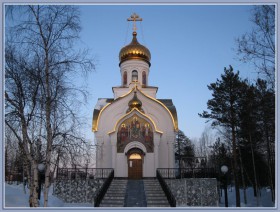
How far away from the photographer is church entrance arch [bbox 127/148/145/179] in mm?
17125

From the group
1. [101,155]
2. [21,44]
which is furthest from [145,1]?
[101,155]

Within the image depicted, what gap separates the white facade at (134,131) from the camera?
669 inches

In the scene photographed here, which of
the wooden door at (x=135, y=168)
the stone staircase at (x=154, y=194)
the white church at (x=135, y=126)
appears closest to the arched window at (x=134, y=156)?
the white church at (x=135, y=126)

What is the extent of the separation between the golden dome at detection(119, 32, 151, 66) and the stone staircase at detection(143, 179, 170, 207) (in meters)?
10.1

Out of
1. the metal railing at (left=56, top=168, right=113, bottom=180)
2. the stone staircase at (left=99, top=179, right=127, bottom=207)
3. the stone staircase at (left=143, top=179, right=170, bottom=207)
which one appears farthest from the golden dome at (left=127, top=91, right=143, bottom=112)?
the stone staircase at (left=143, top=179, right=170, bottom=207)

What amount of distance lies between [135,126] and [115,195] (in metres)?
5.19

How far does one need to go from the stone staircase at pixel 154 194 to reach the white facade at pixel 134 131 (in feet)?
6.80

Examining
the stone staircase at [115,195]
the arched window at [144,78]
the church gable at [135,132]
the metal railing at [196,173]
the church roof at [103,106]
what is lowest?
the stone staircase at [115,195]

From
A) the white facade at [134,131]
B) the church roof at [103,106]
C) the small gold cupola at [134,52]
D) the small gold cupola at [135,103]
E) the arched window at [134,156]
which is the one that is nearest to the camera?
the white facade at [134,131]

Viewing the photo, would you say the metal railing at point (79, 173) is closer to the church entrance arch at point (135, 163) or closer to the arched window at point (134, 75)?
the church entrance arch at point (135, 163)

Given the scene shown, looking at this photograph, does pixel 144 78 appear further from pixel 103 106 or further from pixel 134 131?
pixel 134 131

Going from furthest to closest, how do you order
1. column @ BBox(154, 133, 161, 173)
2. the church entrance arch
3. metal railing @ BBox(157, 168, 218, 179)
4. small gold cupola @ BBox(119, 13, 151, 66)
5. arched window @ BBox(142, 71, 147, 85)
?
arched window @ BBox(142, 71, 147, 85), small gold cupola @ BBox(119, 13, 151, 66), the church entrance arch, column @ BBox(154, 133, 161, 173), metal railing @ BBox(157, 168, 218, 179)

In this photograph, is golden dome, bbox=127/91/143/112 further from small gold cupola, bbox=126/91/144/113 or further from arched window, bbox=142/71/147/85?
arched window, bbox=142/71/147/85

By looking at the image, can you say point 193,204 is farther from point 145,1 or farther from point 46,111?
point 145,1
